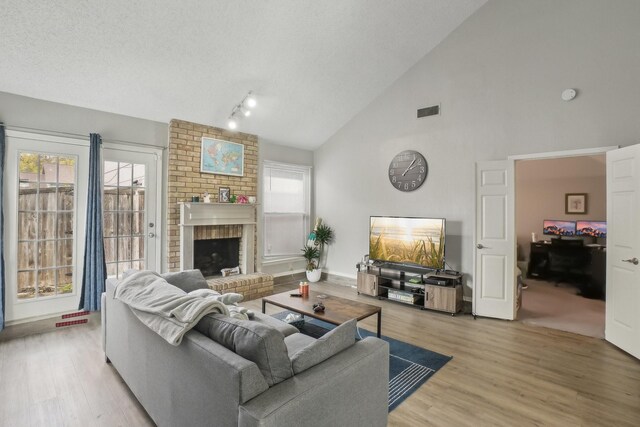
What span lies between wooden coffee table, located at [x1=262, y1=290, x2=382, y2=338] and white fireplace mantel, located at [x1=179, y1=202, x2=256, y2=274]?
5.97ft

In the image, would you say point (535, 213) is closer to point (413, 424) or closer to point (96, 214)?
point (413, 424)

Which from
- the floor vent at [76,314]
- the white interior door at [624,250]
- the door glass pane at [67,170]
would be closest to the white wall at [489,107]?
the white interior door at [624,250]

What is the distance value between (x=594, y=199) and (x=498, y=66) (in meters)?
3.93

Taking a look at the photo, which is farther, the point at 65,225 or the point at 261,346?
the point at 65,225

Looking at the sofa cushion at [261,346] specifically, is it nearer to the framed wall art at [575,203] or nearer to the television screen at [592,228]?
the television screen at [592,228]

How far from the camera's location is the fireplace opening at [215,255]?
16.4 ft

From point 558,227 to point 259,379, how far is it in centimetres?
729

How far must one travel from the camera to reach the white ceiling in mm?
3062

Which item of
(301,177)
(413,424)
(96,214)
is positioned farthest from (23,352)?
(301,177)

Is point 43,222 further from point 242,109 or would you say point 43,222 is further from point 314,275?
point 314,275

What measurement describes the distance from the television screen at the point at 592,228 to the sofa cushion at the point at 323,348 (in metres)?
6.56

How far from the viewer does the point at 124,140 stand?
4250mm

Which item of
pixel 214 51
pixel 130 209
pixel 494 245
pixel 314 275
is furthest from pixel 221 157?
pixel 494 245

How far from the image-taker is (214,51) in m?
3.74
